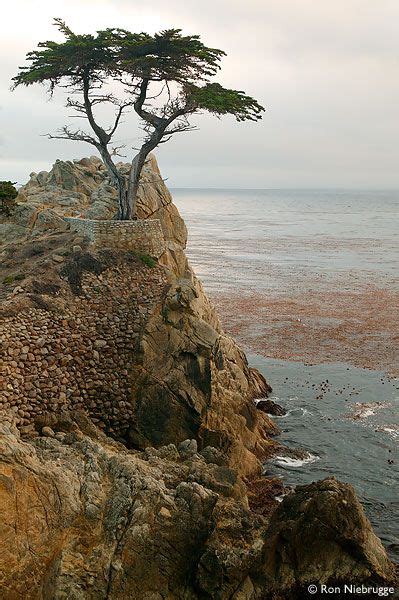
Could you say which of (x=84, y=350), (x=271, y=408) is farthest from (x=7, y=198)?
(x=271, y=408)

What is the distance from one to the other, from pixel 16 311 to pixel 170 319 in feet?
22.3

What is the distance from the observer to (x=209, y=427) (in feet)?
84.6

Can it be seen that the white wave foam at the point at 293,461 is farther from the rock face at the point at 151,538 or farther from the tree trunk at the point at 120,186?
the tree trunk at the point at 120,186

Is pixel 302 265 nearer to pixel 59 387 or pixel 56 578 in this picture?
pixel 59 387

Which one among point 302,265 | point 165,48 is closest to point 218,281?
point 302,265

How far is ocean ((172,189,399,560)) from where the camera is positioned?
28.6 meters

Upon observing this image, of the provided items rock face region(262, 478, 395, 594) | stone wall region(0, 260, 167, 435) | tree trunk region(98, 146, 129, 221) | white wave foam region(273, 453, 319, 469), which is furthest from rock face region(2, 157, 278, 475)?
rock face region(262, 478, 395, 594)

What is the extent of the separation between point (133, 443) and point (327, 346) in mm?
26694
